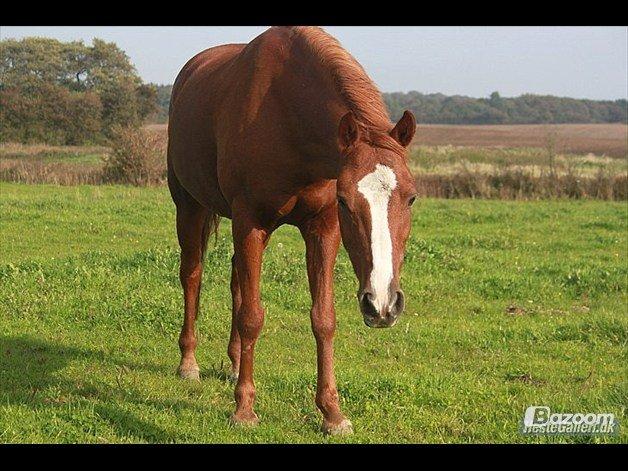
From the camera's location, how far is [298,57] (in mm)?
4883

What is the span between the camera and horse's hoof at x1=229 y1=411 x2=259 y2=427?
4965mm

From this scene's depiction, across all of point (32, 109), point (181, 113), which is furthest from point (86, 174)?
point (181, 113)

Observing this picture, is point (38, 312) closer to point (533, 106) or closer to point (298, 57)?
point (298, 57)

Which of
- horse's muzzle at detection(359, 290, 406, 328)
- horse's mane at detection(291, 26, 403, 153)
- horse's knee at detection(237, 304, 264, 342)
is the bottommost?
horse's knee at detection(237, 304, 264, 342)

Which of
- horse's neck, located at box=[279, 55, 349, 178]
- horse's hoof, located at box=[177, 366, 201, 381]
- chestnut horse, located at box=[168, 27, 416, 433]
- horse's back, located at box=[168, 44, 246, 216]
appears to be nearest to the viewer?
chestnut horse, located at box=[168, 27, 416, 433]

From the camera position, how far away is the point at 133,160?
962 inches

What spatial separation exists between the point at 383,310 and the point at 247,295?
5.41 ft

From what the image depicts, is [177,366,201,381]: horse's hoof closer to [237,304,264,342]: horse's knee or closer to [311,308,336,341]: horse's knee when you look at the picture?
[237,304,264,342]: horse's knee

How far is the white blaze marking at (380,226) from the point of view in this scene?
3697 mm

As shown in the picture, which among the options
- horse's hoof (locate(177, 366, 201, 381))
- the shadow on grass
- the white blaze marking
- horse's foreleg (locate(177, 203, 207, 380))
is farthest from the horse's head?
horse's foreleg (locate(177, 203, 207, 380))

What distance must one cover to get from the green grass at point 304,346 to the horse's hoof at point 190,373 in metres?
0.08

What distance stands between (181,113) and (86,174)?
19349 mm

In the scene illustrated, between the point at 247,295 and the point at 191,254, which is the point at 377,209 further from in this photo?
the point at 191,254

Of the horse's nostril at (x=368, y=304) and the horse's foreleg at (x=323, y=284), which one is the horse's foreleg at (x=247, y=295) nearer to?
the horse's foreleg at (x=323, y=284)
